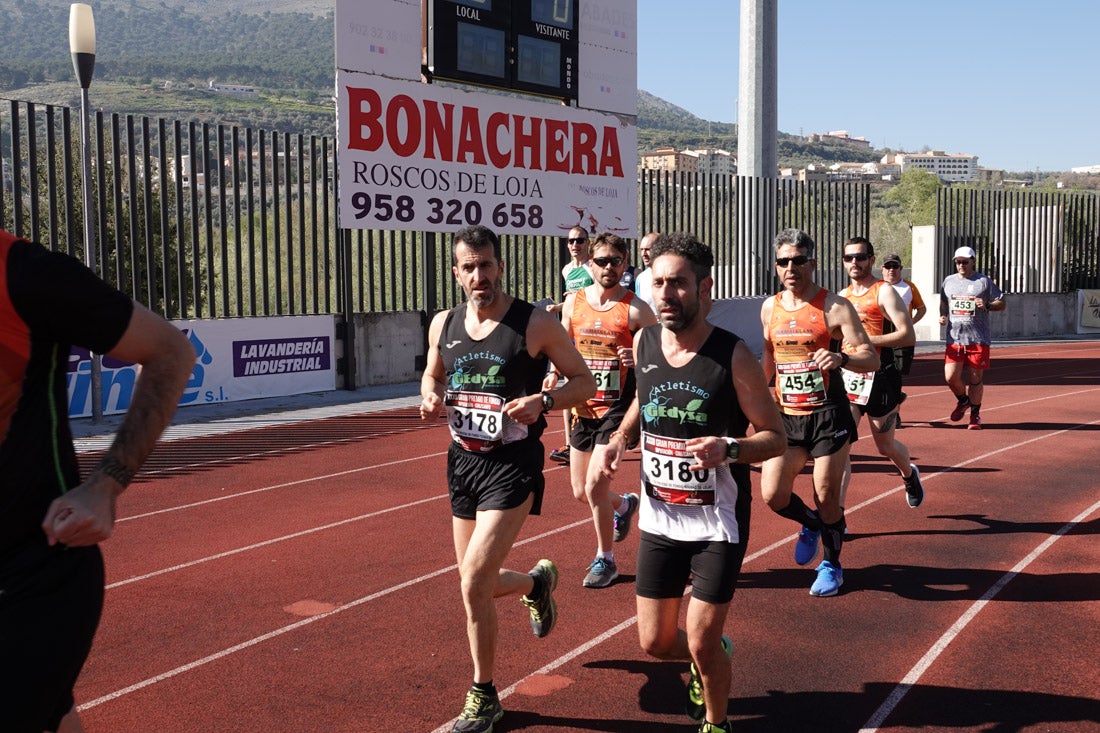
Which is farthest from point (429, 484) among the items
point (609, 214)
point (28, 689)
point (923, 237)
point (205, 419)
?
point (923, 237)

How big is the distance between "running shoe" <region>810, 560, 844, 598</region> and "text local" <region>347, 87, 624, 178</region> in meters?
11.6

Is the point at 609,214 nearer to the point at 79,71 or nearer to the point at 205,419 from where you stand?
the point at 205,419

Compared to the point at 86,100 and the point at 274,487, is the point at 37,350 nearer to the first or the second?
the point at 274,487

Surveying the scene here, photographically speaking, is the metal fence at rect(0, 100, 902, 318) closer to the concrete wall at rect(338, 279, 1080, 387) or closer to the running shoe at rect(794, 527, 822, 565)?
the concrete wall at rect(338, 279, 1080, 387)

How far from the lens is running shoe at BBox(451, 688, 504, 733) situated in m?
4.34

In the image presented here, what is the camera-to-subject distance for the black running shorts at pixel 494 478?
15.1ft

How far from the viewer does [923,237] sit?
1160 inches

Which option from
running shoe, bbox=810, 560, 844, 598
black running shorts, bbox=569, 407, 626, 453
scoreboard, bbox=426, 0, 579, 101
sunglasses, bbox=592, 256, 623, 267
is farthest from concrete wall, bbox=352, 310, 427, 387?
running shoe, bbox=810, 560, 844, 598

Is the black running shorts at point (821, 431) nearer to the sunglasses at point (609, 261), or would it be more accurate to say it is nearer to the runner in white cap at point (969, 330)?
the sunglasses at point (609, 261)

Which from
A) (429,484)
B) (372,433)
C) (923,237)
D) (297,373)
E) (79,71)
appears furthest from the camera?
(923,237)

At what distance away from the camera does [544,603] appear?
514 cm

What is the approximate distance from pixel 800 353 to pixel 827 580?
1.36m

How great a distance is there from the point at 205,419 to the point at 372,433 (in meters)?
2.46

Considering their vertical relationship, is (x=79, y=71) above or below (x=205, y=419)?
above
